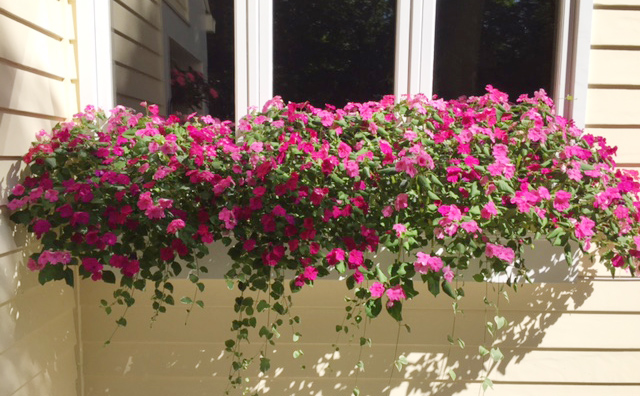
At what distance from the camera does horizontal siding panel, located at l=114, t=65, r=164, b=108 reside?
A: 2.29 m

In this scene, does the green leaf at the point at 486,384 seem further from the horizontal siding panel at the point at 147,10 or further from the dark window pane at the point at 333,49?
the horizontal siding panel at the point at 147,10

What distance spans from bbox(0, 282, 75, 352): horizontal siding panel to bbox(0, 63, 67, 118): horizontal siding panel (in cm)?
69

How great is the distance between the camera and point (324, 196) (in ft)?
6.12

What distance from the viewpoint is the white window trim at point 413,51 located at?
2186 mm

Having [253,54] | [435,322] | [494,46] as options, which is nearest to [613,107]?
[494,46]

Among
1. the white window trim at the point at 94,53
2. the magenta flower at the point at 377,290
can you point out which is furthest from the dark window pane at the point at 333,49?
the magenta flower at the point at 377,290

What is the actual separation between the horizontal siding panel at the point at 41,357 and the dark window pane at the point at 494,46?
6.30ft

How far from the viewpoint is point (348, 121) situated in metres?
2.08

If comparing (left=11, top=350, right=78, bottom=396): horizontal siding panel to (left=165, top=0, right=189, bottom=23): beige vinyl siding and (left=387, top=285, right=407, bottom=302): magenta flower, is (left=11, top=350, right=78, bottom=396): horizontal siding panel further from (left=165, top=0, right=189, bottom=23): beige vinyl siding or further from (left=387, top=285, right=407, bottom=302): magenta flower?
(left=165, top=0, right=189, bottom=23): beige vinyl siding

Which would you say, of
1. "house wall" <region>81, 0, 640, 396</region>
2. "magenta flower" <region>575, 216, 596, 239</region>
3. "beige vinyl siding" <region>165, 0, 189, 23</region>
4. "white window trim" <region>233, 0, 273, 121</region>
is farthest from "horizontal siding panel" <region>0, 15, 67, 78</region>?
"magenta flower" <region>575, 216, 596, 239</region>

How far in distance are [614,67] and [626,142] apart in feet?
1.07

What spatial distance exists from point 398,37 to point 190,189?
3.59 ft

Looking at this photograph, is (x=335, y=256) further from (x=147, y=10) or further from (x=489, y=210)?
(x=147, y=10)

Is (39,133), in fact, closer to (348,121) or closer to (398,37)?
(348,121)
